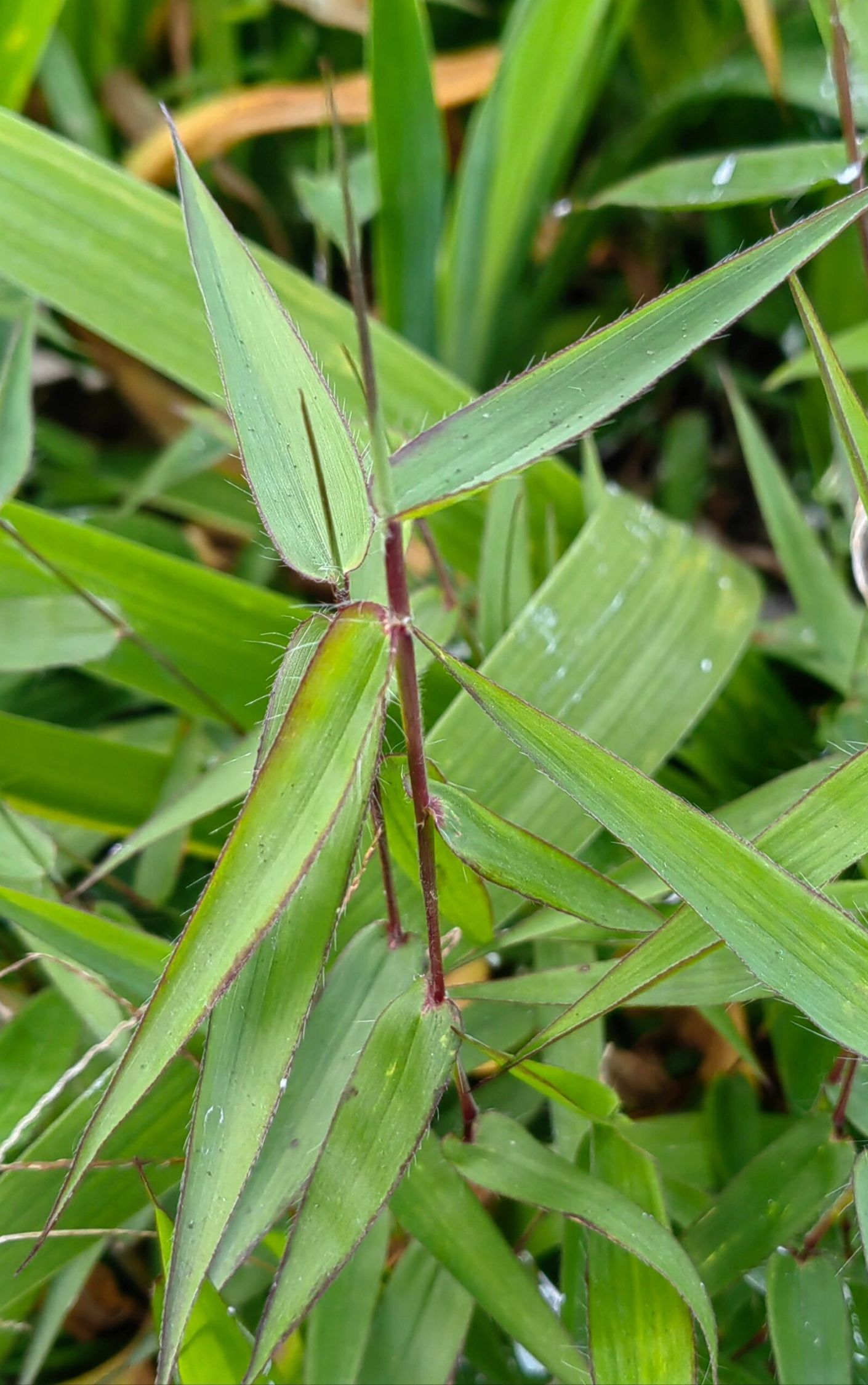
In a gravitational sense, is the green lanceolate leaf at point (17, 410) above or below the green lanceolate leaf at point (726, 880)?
above

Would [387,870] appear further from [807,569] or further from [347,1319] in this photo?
[807,569]

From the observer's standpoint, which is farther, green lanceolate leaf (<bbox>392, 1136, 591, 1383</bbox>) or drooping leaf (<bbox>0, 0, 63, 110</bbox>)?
drooping leaf (<bbox>0, 0, 63, 110</bbox>)

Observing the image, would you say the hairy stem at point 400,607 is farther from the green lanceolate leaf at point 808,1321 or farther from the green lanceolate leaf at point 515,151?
the green lanceolate leaf at point 515,151

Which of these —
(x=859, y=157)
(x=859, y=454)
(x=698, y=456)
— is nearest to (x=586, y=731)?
(x=859, y=454)

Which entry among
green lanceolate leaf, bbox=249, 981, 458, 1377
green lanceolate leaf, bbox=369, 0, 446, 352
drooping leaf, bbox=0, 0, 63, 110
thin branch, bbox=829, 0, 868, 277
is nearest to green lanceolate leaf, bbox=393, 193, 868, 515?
green lanceolate leaf, bbox=249, 981, 458, 1377

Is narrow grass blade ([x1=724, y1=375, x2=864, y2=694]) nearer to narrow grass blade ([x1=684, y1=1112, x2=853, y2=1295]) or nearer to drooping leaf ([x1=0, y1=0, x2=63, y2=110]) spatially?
narrow grass blade ([x1=684, y1=1112, x2=853, y2=1295])

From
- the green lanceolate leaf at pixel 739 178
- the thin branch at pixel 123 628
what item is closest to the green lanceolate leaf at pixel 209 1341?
the thin branch at pixel 123 628

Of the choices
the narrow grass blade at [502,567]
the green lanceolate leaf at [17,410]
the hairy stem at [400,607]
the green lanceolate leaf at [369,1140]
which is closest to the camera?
the hairy stem at [400,607]
